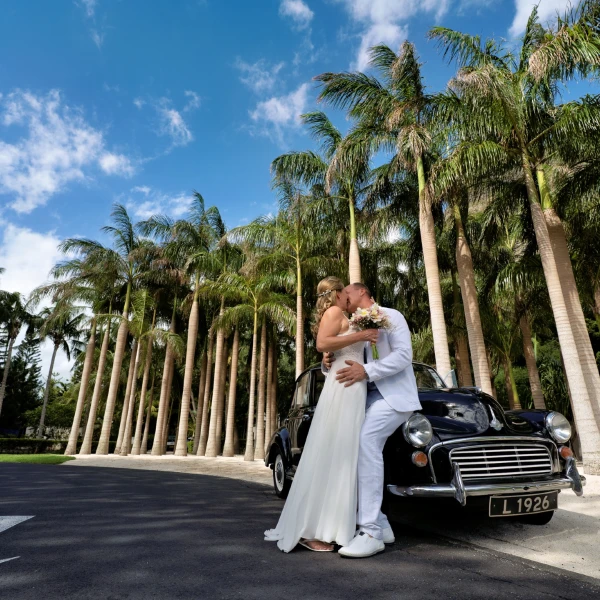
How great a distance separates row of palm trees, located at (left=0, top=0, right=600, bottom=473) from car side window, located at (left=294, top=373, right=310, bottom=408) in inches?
256

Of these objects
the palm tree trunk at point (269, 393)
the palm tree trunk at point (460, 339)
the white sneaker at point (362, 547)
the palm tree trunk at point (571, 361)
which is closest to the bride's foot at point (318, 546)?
the white sneaker at point (362, 547)

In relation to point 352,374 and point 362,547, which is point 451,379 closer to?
point 352,374

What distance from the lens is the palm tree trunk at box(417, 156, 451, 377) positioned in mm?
11594

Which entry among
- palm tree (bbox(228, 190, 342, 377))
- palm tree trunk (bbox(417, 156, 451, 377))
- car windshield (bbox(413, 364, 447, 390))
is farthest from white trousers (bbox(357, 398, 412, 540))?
palm tree (bbox(228, 190, 342, 377))

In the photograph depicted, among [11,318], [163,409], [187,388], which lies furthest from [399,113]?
[11,318]

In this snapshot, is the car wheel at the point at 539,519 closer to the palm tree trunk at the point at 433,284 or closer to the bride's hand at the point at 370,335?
the bride's hand at the point at 370,335

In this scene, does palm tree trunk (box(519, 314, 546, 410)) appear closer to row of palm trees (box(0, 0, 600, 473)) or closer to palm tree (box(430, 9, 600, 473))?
row of palm trees (box(0, 0, 600, 473))

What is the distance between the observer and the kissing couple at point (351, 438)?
3217mm

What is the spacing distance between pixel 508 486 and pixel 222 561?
7.44 feet

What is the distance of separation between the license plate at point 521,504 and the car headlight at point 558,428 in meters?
0.66

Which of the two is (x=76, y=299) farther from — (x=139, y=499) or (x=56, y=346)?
(x=139, y=499)

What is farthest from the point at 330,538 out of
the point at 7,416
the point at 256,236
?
the point at 7,416

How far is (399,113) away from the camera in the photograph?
1271 cm

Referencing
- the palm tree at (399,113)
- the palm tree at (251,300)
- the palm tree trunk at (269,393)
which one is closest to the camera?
the palm tree at (399,113)
